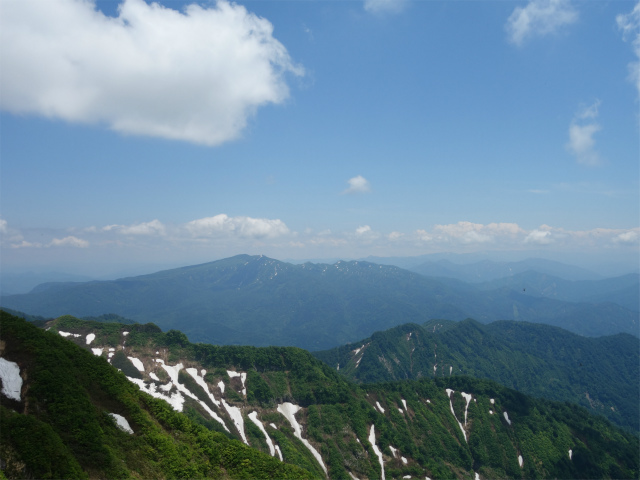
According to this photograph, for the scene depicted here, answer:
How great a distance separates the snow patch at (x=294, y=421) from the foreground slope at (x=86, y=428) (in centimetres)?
4072

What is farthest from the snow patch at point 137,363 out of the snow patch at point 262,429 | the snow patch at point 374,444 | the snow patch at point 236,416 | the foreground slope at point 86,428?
the snow patch at point 374,444

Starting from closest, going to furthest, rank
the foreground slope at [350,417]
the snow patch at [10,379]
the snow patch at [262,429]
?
the snow patch at [10,379] → the snow patch at [262,429] → the foreground slope at [350,417]

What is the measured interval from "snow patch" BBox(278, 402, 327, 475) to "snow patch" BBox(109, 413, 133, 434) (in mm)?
59349

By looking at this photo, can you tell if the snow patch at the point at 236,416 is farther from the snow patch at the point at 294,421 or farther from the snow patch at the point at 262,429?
the snow patch at the point at 294,421

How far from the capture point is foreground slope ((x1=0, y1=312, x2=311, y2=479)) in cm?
2534

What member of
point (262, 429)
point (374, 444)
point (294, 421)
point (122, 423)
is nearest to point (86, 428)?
point (122, 423)

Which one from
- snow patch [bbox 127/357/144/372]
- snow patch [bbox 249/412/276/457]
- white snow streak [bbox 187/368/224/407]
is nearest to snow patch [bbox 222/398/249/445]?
white snow streak [bbox 187/368/224/407]

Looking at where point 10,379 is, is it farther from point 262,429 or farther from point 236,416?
point 262,429

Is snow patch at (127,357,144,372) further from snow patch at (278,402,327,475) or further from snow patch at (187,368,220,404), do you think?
snow patch at (278,402,327,475)

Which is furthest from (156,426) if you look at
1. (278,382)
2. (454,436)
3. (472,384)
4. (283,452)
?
(472,384)

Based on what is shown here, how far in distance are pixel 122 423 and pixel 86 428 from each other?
5714 millimetres

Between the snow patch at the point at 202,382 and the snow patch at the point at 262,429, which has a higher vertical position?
the snow patch at the point at 202,382

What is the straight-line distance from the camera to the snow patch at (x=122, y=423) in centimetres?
3509

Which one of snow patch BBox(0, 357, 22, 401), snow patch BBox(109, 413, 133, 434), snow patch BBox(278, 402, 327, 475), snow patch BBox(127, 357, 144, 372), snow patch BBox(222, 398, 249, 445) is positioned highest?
snow patch BBox(0, 357, 22, 401)
